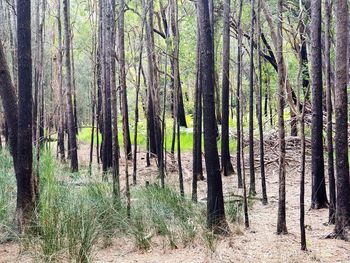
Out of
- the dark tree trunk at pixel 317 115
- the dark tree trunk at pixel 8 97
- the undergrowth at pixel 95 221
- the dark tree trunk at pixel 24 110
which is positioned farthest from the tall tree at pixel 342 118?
the dark tree trunk at pixel 8 97

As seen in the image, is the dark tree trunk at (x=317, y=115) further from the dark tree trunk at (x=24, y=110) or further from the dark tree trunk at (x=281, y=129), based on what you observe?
the dark tree trunk at (x=24, y=110)

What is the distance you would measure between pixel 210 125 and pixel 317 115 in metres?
2.83

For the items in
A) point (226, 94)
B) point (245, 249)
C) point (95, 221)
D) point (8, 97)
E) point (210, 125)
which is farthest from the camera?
point (226, 94)

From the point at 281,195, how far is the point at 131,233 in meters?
2.07

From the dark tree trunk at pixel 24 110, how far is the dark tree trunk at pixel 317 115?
4.54 meters

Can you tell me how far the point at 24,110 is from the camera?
5.36 m

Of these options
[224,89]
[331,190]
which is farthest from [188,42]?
[331,190]

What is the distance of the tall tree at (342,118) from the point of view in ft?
18.2

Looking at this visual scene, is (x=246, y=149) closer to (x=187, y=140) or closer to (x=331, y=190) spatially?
(x=187, y=140)

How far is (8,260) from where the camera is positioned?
4555mm

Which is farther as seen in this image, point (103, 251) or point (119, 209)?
point (119, 209)

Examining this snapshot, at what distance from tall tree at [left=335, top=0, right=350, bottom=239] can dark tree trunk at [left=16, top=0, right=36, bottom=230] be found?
420 centimetres

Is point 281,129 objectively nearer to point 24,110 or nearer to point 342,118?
point 342,118

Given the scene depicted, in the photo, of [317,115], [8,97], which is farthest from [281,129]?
[8,97]
